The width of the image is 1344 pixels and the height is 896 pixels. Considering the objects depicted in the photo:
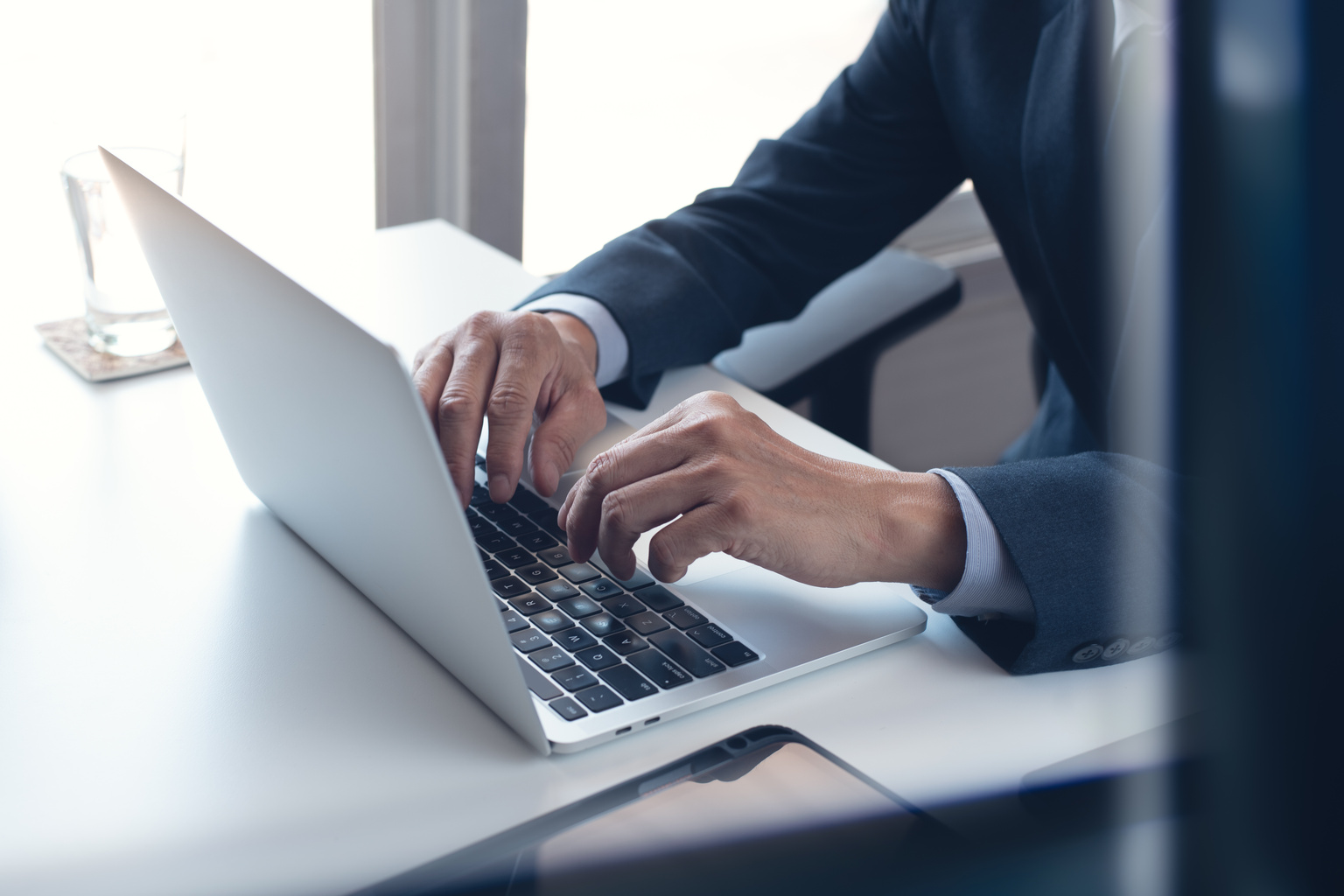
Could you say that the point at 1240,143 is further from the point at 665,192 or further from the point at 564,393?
the point at 665,192

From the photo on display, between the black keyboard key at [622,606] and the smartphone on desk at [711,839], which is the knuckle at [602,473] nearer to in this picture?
the black keyboard key at [622,606]

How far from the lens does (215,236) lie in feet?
1.79

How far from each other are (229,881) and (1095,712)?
42 centimetres

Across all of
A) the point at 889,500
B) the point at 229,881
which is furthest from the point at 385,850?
the point at 889,500

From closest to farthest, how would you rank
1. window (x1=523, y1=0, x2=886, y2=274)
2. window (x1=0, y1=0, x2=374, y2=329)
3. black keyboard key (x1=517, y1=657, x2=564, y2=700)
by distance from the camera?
black keyboard key (x1=517, y1=657, x2=564, y2=700)
window (x1=0, y1=0, x2=374, y2=329)
window (x1=523, y1=0, x2=886, y2=274)

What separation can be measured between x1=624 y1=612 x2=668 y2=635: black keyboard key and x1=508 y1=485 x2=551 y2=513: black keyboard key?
14 cm

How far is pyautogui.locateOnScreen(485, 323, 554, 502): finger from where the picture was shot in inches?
28.7

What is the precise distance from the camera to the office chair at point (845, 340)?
1018mm

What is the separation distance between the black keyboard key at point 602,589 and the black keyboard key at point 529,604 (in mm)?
26

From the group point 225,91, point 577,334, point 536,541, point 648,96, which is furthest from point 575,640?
point 648,96

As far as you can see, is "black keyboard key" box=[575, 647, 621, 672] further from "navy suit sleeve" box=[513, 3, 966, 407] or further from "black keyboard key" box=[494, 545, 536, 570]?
"navy suit sleeve" box=[513, 3, 966, 407]

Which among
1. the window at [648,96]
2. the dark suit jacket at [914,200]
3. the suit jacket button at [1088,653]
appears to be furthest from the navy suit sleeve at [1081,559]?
the window at [648,96]

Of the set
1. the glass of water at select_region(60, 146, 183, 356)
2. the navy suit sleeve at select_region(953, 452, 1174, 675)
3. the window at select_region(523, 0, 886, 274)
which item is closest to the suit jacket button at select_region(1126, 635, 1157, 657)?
the navy suit sleeve at select_region(953, 452, 1174, 675)

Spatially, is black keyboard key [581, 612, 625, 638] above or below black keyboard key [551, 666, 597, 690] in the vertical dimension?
above
